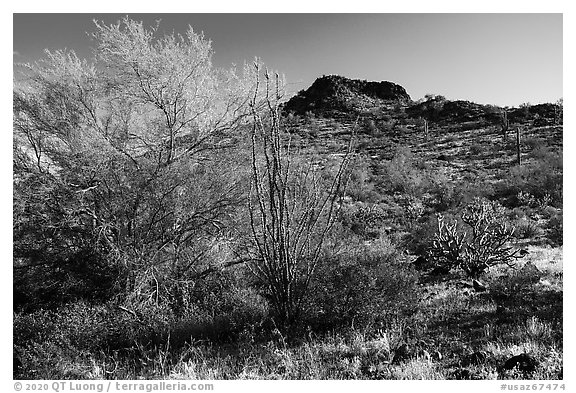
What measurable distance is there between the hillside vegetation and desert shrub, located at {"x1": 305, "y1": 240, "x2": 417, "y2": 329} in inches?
0.8

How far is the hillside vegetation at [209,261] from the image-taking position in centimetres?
430

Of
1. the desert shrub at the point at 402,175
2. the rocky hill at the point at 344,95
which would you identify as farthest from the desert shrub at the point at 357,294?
the rocky hill at the point at 344,95

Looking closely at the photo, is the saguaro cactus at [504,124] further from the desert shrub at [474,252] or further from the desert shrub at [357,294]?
the desert shrub at [357,294]

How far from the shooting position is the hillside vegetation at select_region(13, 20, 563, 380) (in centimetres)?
430

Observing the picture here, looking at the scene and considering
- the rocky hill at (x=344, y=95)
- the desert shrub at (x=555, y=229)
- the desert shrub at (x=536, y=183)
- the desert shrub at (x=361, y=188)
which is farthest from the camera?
the rocky hill at (x=344, y=95)

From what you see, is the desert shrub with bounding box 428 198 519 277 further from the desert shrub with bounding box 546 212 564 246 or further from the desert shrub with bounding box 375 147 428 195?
the desert shrub with bounding box 375 147 428 195

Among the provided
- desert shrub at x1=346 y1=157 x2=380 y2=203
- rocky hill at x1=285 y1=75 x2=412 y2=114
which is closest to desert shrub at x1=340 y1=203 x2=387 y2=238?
desert shrub at x1=346 y1=157 x2=380 y2=203

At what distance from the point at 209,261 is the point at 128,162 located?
2011 mm

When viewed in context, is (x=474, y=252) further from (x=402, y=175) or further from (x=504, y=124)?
(x=504, y=124)

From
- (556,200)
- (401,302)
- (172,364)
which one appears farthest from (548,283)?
(556,200)

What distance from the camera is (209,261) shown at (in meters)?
7.04

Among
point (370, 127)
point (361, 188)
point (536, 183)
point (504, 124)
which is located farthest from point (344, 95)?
point (536, 183)

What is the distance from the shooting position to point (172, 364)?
425cm

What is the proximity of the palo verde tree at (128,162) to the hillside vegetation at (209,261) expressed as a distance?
26mm
